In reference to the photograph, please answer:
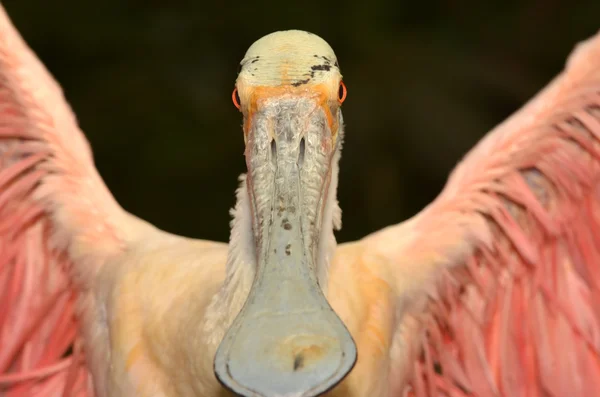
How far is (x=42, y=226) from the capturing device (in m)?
2.11

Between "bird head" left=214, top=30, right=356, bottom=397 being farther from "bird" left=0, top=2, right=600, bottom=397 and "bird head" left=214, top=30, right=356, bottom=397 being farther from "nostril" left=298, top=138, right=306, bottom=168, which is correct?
"bird" left=0, top=2, right=600, bottom=397

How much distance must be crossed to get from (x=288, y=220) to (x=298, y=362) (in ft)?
0.76

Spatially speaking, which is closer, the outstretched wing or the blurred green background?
the outstretched wing

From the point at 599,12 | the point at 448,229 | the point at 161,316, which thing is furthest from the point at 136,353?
the point at 599,12

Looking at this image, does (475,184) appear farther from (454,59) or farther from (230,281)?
(454,59)

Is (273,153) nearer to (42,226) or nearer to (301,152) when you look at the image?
(301,152)

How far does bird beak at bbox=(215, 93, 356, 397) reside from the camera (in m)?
1.27

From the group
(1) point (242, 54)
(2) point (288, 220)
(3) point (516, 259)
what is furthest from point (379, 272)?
(1) point (242, 54)

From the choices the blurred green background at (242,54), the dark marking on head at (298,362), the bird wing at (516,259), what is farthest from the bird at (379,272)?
the blurred green background at (242,54)

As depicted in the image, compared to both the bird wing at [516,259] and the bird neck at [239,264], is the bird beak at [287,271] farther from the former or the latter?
the bird wing at [516,259]

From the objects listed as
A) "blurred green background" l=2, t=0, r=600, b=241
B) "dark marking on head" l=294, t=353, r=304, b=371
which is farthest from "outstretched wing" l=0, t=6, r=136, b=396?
"blurred green background" l=2, t=0, r=600, b=241

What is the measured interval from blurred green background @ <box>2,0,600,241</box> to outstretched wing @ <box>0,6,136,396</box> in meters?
1.92

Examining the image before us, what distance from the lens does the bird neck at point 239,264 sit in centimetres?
157

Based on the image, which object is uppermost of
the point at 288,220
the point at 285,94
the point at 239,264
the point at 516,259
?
the point at 285,94
